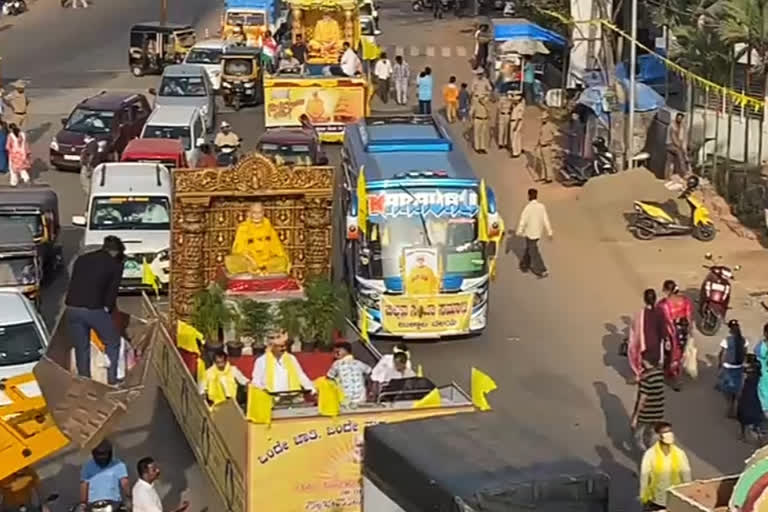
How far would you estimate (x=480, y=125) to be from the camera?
1435 inches

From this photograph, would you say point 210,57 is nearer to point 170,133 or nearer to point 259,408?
point 170,133

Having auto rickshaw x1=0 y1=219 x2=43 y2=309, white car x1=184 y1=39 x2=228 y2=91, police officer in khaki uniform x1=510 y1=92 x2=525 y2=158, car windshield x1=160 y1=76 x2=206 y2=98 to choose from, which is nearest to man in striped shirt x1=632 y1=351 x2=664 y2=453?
auto rickshaw x1=0 y1=219 x2=43 y2=309

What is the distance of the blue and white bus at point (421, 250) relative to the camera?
22.1m

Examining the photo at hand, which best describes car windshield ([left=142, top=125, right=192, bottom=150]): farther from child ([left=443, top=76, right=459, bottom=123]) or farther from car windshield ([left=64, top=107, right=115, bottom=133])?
child ([left=443, top=76, right=459, bottom=123])

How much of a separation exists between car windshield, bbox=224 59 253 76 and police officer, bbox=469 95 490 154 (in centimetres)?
850

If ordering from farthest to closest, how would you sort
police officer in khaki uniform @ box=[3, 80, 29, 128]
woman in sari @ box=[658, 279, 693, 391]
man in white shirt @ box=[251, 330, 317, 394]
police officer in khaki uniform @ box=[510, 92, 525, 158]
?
1. police officer in khaki uniform @ box=[3, 80, 29, 128]
2. police officer in khaki uniform @ box=[510, 92, 525, 158]
3. woman in sari @ box=[658, 279, 693, 391]
4. man in white shirt @ box=[251, 330, 317, 394]

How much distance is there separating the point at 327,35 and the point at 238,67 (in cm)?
360

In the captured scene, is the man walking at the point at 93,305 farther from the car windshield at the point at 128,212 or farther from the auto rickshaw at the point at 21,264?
the car windshield at the point at 128,212

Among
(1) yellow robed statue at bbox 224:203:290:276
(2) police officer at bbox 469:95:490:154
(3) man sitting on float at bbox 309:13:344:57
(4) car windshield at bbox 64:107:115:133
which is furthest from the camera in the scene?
(3) man sitting on float at bbox 309:13:344:57

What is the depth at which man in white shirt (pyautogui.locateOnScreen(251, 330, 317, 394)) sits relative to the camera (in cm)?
1672

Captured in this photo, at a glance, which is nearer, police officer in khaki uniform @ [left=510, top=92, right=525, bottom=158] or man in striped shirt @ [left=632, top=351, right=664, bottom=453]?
man in striped shirt @ [left=632, top=351, right=664, bottom=453]

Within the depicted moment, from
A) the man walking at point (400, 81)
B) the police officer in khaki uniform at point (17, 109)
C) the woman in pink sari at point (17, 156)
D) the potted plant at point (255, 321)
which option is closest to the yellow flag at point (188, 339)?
the potted plant at point (255, 321)

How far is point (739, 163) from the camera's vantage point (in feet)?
103

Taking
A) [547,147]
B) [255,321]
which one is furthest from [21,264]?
[547,147]
